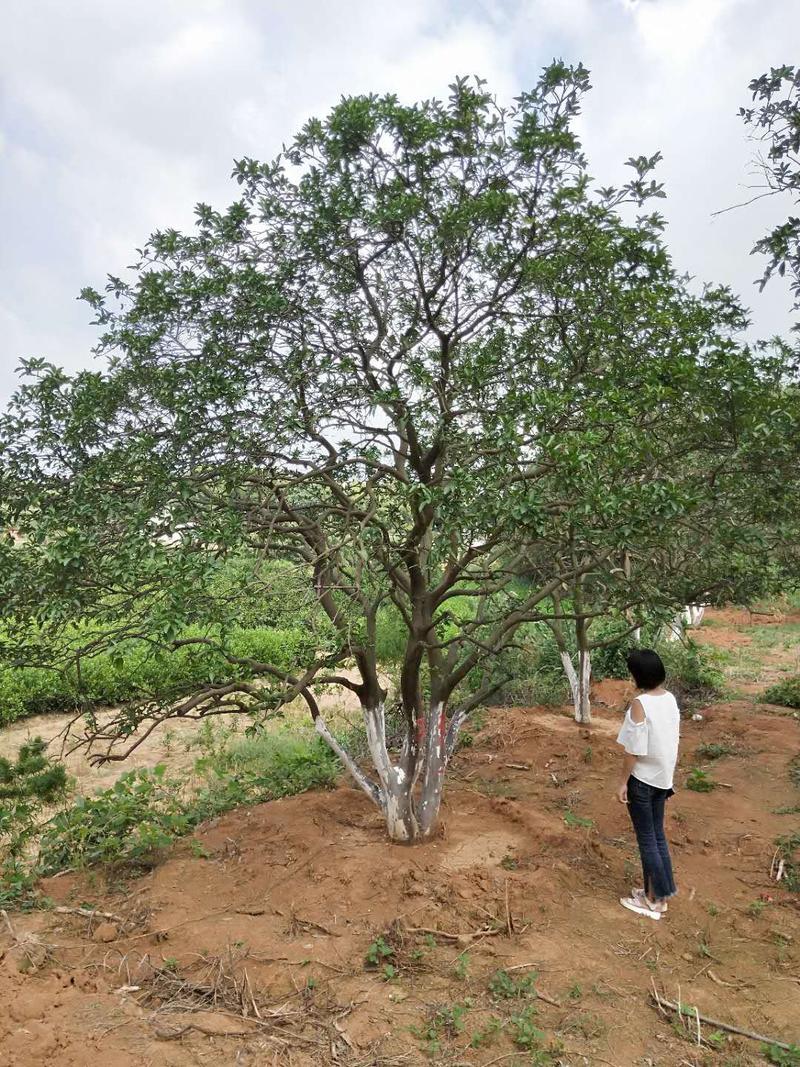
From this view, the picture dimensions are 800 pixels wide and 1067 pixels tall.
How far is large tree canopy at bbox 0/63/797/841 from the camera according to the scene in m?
4.12

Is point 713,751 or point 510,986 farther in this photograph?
point 713,751

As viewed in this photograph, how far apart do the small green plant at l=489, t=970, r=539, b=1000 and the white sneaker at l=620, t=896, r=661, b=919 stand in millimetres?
1031

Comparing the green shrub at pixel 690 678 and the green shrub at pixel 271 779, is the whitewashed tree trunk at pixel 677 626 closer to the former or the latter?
the green shrub at pixel 690 678

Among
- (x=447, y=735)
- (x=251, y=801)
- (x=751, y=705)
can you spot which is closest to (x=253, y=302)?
(x=447, y=735)

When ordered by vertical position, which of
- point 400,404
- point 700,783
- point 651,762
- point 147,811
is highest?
point 400,404

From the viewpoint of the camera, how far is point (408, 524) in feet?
20.9

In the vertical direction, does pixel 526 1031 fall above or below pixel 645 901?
above

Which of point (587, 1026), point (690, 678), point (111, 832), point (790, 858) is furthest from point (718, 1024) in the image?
point (690, 678)

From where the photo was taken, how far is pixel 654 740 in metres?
4.49

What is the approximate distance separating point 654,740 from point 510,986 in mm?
1540

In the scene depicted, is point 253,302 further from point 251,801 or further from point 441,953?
point 251,801

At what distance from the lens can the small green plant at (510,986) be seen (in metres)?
3.87

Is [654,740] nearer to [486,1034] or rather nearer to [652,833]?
[652,833]

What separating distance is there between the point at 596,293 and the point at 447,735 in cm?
347
